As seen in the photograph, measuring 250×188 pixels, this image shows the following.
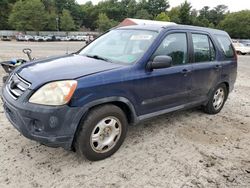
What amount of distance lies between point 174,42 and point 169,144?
1.67m

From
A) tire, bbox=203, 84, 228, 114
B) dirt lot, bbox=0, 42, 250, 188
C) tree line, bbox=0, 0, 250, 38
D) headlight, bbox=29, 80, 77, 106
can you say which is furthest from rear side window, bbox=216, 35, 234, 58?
tree line, bbox=0, 0, 250, 38

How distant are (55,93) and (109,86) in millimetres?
682

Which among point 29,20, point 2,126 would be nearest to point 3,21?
point 29,20

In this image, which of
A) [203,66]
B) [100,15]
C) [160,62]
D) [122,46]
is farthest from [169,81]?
[100,15]

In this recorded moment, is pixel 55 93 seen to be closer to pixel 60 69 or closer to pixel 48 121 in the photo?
pixel 48 121

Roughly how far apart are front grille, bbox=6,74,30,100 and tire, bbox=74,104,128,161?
2.71 feet

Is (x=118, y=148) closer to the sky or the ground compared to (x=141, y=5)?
closer to the ground

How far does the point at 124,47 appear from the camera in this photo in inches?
162

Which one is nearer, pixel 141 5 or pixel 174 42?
pixel 174 42

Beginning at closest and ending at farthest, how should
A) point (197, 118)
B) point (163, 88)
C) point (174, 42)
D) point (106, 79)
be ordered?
point (106, 79), point (163, 88), point (174, 42), point (197, 118)

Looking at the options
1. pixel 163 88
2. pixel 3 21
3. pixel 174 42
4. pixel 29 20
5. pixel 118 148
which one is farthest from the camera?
pixel 3 21

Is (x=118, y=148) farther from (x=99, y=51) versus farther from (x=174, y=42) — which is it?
(x=174, y=42)

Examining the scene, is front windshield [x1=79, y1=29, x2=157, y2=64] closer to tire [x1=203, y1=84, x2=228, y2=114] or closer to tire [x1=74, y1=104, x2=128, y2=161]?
tire [x1=74, y1=104, x2=128, y2=161]

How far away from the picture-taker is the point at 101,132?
3.39m
